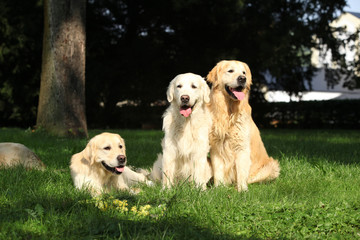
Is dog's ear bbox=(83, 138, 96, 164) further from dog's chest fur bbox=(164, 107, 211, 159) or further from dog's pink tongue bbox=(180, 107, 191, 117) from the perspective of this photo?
dog's pink tongue bbox=(180, 107, 191, 117)

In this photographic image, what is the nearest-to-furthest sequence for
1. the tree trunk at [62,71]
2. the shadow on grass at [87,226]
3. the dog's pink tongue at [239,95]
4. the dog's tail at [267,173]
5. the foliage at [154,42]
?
the shadow on grass at [87,226] → the dog's pink tongue at [239,95] → the dog's tail at [267,173] → the tree trunk at [62,71] → the foliage at [154,42]

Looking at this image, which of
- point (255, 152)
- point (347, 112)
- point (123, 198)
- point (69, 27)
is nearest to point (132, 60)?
point (69, 27)

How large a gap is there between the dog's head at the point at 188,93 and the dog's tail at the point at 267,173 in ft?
4.14

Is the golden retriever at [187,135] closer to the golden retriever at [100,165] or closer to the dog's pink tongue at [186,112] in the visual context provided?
the dog's pink tongue at [186,112]

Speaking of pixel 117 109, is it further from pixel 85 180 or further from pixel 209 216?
pixel 209 216

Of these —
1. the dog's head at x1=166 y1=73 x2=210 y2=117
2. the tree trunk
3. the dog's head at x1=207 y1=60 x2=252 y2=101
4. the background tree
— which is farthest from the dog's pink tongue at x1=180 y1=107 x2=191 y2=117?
the background tree

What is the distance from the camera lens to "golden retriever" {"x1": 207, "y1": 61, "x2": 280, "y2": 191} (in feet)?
15.2

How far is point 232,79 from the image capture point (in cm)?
457

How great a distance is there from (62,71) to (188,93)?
5.92 metres

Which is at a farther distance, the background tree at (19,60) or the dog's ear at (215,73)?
the background tree at (19,60)

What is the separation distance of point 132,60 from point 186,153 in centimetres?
1379

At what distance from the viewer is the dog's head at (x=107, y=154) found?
14.5ft

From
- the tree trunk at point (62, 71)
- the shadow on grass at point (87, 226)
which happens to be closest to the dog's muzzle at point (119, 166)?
the shadow on grass at point (87, 226)

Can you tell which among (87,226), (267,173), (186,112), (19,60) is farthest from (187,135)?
(19,60)
